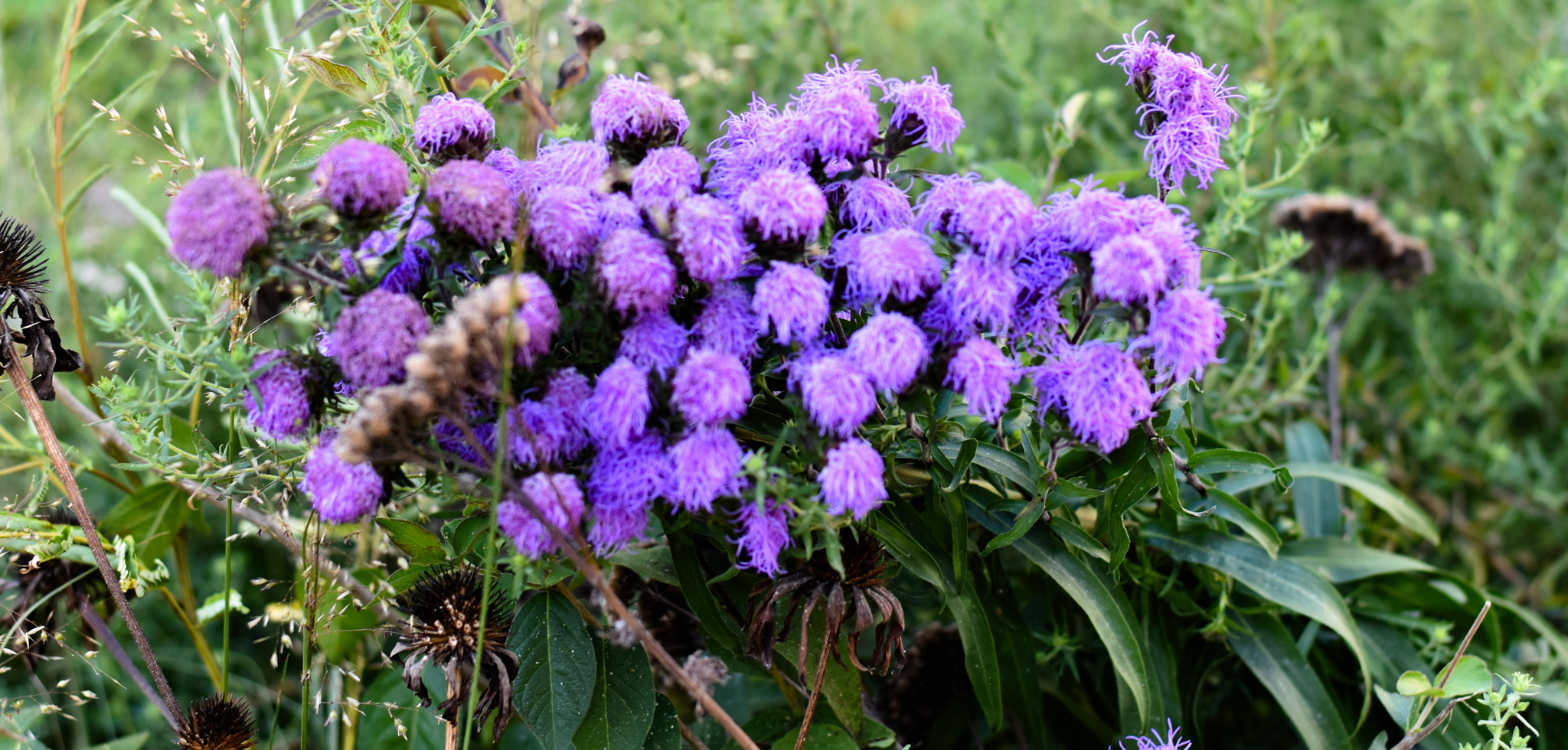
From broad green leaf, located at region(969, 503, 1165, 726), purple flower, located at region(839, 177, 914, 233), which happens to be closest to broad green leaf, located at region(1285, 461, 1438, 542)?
broad green leaf, located at region(969, 503, 1165, 726)

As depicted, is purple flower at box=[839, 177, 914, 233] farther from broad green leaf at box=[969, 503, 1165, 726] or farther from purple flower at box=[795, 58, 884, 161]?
broad green leaf at box=[969, 503, 1165, 726]

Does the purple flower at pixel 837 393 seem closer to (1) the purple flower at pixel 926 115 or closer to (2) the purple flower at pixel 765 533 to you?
(2) the purple flower at pixel 765 533

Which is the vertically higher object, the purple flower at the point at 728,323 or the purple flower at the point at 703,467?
the purple flower at the point at 728,323

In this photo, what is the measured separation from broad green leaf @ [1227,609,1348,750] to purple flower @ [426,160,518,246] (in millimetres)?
807

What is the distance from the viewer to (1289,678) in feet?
3.41

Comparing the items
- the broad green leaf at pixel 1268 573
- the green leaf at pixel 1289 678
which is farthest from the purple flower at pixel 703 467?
the green leaf at pixel 1289 678

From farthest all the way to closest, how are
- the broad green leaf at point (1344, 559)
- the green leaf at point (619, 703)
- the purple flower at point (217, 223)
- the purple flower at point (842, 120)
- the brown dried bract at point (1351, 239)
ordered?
the brown dried bract at point (1351, 239) < the broad green leaf at point (1344, 559) < the green leaf at point (619, 703) < the purple flower at point (842, 120) < the purple flower at point (217, 223)

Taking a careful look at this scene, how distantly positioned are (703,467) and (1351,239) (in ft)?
4.04

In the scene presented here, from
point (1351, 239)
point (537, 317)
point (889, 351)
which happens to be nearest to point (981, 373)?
point (889, 351)

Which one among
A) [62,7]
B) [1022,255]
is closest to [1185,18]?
[1022,255]

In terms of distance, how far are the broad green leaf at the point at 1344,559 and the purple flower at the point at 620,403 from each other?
2.56 ft

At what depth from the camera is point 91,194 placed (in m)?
2.58

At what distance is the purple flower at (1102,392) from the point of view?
27.7 inches

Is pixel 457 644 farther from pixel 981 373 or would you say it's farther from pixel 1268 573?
pixel 1268 573
